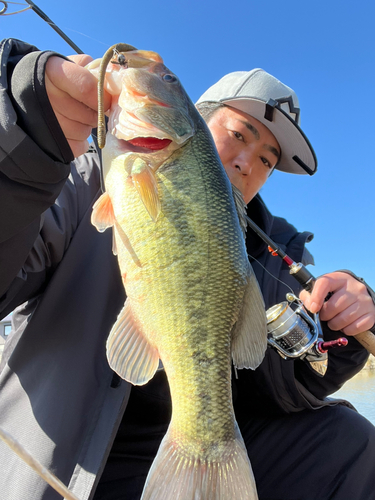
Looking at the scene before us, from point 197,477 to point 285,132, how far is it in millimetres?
2691

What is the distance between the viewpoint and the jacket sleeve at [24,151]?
128 centimetres

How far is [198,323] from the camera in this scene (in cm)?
139

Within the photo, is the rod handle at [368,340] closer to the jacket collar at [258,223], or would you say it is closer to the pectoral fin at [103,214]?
the jacket collar at [258,223]

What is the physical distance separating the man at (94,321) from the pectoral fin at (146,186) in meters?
0.24

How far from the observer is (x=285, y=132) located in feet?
10.3

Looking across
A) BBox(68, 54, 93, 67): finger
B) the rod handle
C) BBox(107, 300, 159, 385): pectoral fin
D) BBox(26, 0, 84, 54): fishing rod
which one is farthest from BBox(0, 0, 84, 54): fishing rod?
the rod handle

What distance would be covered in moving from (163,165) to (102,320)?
875 millimetres

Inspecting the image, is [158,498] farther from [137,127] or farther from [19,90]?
[19,90]

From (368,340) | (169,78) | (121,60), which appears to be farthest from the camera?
(368,340)

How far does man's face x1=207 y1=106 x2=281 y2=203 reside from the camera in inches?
121

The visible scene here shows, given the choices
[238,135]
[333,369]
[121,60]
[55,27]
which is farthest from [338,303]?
[55,27]

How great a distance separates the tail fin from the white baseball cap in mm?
2563

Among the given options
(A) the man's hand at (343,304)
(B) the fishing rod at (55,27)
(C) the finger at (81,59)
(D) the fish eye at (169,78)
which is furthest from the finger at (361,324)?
(B) the fishing rod at (55,27)

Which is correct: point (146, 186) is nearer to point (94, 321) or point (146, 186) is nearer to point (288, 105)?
point (94, 321)
